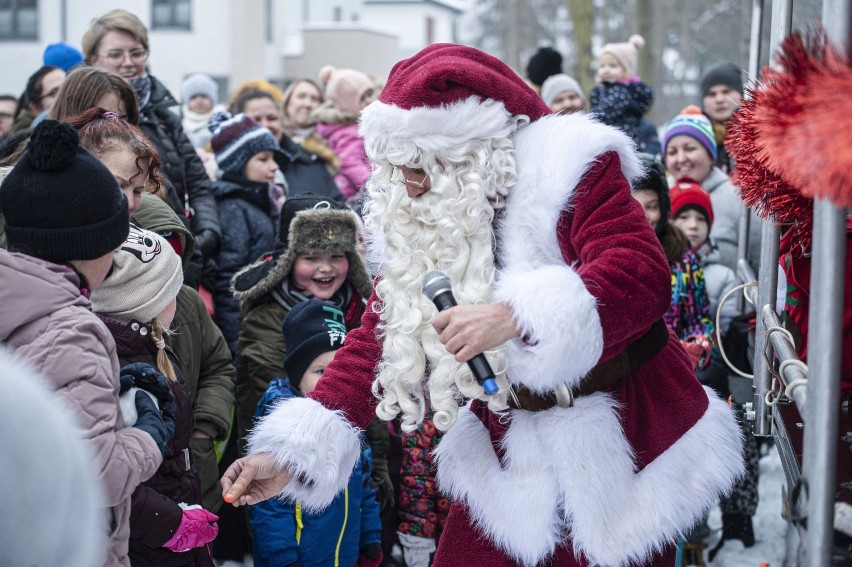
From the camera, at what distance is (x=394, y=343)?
9.43 feet

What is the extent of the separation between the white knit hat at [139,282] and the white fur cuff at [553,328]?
1196 millimetres

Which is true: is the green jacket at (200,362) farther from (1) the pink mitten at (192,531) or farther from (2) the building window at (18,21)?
(2) the building window at (18,21)

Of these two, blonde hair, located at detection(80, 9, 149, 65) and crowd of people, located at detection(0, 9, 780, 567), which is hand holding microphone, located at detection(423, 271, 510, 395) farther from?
blonde hair, located at detection(80, 9, 149, 65)

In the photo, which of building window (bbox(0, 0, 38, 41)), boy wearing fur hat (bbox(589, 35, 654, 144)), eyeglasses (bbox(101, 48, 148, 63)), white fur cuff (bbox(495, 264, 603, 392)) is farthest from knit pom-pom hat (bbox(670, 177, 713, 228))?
building window (bbox(0, 0, 38, 41))

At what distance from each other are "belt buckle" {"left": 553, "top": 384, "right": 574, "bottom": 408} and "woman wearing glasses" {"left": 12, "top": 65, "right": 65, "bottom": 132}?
14.1 feet

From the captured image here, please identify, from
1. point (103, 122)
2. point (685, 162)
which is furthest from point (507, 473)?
point (685, 162)

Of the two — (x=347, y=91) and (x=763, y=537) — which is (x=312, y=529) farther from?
(x=347, y=91)

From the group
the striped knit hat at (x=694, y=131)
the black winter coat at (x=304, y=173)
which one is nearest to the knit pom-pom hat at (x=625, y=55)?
the striped knit hat at (x=694, y=131)

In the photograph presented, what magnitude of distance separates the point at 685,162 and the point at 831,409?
15.3 feet

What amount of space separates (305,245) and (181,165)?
38.4 inches

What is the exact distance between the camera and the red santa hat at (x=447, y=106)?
2695 millimetres

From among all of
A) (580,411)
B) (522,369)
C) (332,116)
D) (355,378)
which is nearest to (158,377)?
(355,378)

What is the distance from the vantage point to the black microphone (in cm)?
234

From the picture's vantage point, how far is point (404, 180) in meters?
2.84
